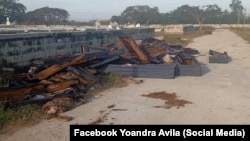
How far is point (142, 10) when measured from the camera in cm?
10219

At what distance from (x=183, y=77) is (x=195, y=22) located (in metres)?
86.8

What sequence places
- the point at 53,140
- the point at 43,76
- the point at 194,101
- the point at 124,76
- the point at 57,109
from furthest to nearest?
the point at 124,76 < the point at 43,76 < the point at 194,101 < the point at 57,109 < the point at 53,140

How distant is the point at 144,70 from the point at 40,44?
4.65m

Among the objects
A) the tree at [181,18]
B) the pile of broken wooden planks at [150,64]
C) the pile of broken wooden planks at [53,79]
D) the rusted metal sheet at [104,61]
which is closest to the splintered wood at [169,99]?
the pile of broken wooden planks at [53,79]

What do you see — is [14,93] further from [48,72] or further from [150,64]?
[150,64]

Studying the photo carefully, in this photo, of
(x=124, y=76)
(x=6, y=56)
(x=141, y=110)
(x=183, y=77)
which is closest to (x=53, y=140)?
(x=141, y=110)

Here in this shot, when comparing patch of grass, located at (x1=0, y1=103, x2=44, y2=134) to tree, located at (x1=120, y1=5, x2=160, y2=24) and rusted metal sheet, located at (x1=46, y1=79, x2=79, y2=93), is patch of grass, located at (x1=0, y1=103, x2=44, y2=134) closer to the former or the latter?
rusted metal sheet, located at (x1=46, y1=79, x2=79, y2=93)

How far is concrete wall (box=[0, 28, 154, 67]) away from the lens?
11664mm

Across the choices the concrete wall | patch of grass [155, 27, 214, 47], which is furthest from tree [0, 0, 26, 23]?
the concrete wall

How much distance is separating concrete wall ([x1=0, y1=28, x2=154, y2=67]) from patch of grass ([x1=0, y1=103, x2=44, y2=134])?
3.89 meters

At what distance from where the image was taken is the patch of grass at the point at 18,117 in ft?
23.8

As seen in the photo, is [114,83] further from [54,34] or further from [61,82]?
[54,34]

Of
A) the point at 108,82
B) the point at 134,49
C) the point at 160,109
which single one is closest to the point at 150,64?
the point at 134,49

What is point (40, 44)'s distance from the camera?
13492mm
